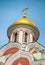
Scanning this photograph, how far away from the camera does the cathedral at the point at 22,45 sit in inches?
615

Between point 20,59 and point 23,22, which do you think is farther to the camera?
point 23,22

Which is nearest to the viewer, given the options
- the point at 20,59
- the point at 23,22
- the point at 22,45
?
the point at 20,59

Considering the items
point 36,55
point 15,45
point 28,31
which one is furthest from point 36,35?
point 36,55

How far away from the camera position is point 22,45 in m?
18.0

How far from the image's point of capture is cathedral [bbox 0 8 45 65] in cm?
1562

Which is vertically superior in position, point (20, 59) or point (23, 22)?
point (23, 22)

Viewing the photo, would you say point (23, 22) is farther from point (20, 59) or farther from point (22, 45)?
point (20, 59)

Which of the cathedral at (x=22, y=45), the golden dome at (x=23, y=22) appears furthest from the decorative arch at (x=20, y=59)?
the golden dome at (x=23, y=22)

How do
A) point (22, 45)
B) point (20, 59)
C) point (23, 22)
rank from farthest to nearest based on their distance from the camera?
point (23, 22) < point (22, 45) < point (20, 59)

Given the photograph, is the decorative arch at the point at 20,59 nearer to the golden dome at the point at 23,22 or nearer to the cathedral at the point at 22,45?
the cathedral at the point at 22,45

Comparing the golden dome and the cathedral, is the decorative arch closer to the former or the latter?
the cathedral

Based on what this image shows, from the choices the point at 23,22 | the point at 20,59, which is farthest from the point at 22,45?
the point at 20,59

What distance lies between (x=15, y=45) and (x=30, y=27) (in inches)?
71.6

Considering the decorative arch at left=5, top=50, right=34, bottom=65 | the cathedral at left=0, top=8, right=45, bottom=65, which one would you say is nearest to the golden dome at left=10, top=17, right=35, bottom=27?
the cathedral at left=0, top=8, right=45, bottom=65
